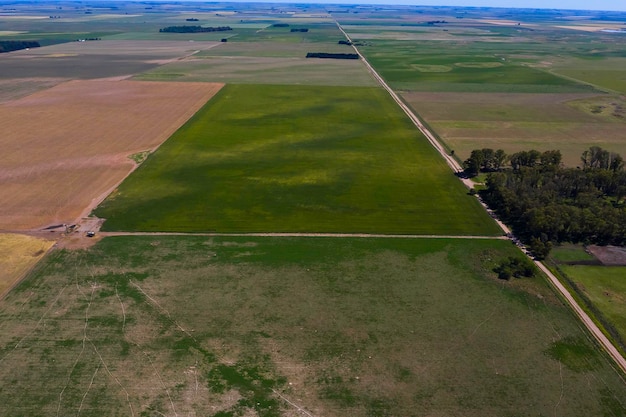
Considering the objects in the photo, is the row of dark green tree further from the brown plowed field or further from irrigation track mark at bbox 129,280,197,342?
the brown plowed field

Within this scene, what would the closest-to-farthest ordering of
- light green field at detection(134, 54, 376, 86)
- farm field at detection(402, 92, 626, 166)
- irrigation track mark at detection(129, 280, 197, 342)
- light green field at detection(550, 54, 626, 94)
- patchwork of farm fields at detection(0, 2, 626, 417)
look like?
1. patchwork of farm fields at detection(0, 2, 626, 417)
2. irrigation track mark at detection(129, 280, 197, 342)
3. farm field at detection(402, 92, 626, 166)
4. light green field at detection(134, 54, 376, 86)
5. light green field at detection(550, 54, 626, 94)

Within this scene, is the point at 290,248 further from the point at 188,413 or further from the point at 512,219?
the point at 512,219

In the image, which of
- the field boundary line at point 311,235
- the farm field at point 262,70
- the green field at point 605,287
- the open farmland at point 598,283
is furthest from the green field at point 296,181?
the farm field at point 262,70

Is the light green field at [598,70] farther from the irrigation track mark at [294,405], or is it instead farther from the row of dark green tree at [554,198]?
the irrigation track mark at [294,405]

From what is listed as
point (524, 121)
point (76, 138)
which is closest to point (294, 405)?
point (76, 138)

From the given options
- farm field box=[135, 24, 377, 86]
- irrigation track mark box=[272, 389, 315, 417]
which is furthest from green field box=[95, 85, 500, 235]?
farm field box=[135, 24, 377, 86]

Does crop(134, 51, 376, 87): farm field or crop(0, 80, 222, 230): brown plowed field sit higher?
crop(134, 51, 376, 87): farm field
